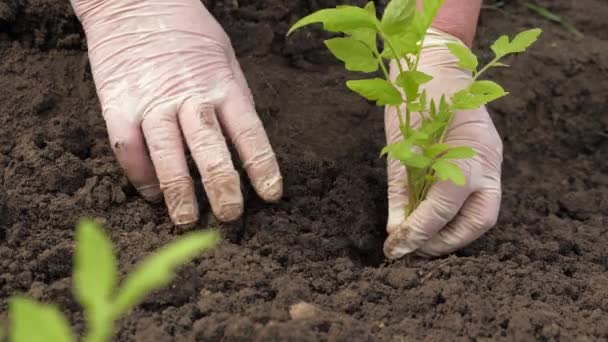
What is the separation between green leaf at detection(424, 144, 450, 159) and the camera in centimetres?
168

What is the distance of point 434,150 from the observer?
1697mm

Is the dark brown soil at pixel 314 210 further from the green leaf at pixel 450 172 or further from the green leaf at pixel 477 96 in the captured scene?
the green leaf at pixel 477 96


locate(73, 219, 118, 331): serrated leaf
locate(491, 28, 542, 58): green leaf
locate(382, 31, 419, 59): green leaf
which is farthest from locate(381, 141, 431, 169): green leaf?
locate(73, 219, 118, 331): serrated leaf

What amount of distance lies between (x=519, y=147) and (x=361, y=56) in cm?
123

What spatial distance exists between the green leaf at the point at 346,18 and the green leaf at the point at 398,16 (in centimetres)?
3

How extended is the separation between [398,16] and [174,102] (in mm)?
752

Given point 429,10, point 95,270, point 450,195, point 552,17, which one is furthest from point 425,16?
point 552,17

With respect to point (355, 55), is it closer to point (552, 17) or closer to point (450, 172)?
point (450, 172)

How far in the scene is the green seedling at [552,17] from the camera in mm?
3172

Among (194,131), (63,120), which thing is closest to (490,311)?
(194,131)

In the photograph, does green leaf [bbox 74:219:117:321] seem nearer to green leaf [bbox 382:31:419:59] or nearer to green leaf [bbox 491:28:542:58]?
green leaf [bbox 382:31:419:59]

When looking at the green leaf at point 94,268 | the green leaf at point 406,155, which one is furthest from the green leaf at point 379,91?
the green leaf at point 94,268

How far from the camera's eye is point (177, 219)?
188 centimetres

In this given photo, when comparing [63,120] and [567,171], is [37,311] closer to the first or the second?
[63,120]
